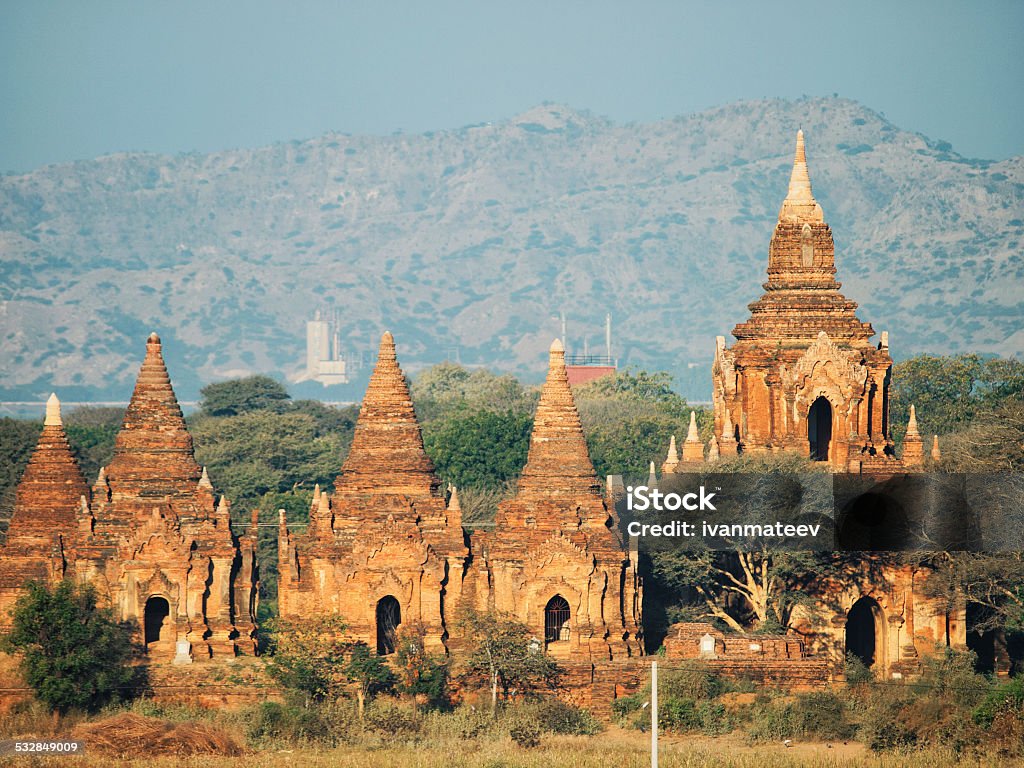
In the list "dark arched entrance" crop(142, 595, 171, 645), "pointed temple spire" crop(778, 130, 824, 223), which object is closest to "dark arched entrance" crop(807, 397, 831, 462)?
"pointed temple spire" crop(778, 130, 824, 223)

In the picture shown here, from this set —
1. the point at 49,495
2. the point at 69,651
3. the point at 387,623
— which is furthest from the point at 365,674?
the point at 49,495

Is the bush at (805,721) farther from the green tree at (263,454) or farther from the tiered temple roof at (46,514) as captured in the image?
the green tree at (263,454)

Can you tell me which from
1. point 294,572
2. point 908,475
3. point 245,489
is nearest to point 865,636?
point 908,475

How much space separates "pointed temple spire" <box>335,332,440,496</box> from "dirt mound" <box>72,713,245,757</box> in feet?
28.3

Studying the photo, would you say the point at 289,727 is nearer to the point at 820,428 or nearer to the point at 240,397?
the point at 820,428

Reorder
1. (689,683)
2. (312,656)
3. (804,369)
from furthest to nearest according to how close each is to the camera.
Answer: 1. (804,369)
2. (312,656)
3. (689,683)

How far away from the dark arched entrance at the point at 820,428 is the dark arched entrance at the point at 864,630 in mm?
4899

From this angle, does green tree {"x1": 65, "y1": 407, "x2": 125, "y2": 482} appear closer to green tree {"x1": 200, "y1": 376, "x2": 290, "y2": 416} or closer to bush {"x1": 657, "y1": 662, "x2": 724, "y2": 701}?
green tree {"x1": 200, "y1": 376, "x2": 290, "y2": 416}

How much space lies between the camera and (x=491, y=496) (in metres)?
79.2

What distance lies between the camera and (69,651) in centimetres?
5244

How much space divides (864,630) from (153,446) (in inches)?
688

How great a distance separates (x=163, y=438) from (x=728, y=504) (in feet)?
43.8

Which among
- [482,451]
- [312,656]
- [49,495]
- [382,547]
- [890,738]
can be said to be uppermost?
[482,451]

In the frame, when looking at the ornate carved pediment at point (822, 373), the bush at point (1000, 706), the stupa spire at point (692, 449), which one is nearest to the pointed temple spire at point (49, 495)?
the stupa spire at point (692, 449)
